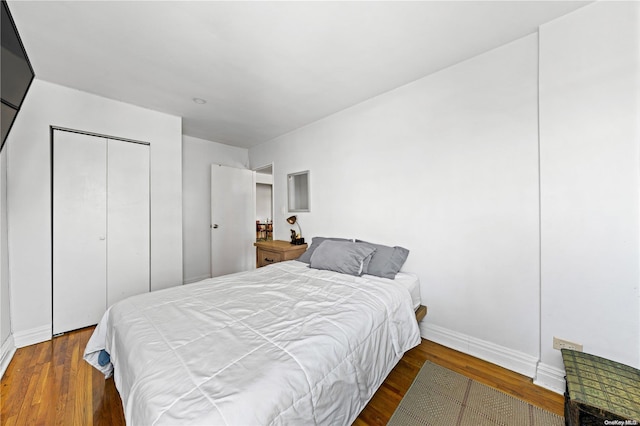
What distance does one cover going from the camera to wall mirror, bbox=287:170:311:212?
11.3 ft

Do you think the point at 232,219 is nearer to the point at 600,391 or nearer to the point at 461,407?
the point at 461,407

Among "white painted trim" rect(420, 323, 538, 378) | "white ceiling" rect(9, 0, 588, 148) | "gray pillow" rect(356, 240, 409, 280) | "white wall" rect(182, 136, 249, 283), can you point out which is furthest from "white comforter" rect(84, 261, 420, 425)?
"white wall" rect(182, 136, 249, 283)

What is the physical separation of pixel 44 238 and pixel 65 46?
1737mm

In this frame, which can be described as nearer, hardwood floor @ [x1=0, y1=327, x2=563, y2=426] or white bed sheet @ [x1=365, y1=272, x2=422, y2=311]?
hardwood floor @ [x1=0, y1=327, x2=563, y2=426]

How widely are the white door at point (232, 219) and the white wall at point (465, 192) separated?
2.45m

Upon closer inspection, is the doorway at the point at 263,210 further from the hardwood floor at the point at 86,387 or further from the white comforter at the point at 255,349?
the white comforter at the point at 255,349

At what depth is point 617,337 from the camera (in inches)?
54.9

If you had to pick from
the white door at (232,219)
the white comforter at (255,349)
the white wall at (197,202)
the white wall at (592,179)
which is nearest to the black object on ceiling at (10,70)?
the white comforter at (255,349)

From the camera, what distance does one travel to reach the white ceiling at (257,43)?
1.48 meters

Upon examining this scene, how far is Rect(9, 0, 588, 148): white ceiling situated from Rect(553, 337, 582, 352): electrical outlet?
83.4 inches

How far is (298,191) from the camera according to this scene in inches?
142

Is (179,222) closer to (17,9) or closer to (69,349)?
(69,349)

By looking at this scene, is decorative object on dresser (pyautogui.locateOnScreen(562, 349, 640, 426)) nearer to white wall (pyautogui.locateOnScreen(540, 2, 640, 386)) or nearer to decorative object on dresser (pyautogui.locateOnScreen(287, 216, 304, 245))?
white wall (pyautogui.locateOnScreen(540, 2, 640, 386))

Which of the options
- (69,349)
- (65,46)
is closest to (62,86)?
(65,46)
